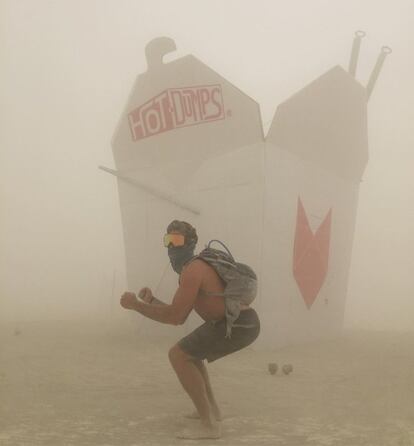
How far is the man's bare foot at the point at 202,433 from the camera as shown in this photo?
357 centimetres

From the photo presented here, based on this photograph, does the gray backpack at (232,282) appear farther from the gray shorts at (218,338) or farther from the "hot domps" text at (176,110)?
the "hot domps" text at (176,110)

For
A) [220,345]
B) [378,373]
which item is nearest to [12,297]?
[378,373]

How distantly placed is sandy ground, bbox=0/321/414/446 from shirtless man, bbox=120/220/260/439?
29 cm

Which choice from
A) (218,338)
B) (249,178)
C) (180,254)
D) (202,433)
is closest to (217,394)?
(202,433)

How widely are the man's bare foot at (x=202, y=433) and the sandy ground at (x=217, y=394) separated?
0.05 meters

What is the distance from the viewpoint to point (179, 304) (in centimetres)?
347

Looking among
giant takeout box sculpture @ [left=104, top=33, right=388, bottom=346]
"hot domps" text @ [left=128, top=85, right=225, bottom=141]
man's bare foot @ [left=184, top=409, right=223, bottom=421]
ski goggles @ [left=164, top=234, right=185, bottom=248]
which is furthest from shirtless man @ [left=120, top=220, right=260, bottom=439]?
"hot domps" text @ [left=128, top=85, right=225, bottom=141]

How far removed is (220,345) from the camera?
12.0 feet

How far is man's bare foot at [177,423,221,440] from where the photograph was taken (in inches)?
140

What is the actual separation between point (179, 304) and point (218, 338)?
1.24 ft

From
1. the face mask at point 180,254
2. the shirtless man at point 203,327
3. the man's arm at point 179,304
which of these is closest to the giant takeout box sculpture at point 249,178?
the face mask at point 180,254

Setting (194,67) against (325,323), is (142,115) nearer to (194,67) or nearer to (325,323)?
(194,67)

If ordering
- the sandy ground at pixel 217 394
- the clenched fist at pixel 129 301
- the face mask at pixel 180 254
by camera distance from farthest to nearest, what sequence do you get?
1. the face mask at pixel 180 254
2. the sandy ground at pixel 217 394
3. the clenched fist at pixel 129 301

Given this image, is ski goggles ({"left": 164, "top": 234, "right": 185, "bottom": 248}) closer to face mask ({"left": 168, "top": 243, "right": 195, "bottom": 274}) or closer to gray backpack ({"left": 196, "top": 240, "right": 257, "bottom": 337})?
face mask ({"left": 168, "top": 243, "right": 195, "bottom": 274})
